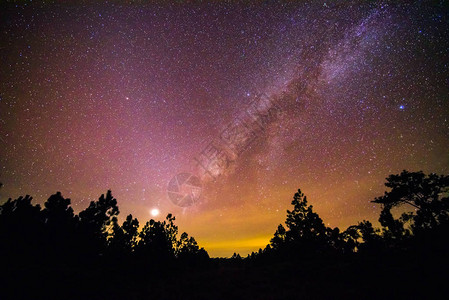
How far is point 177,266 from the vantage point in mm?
28766

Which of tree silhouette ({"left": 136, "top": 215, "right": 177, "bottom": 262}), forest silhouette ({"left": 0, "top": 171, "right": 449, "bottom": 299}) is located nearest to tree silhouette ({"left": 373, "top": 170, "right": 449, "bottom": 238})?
forest silhouette ({"left": 0, "top": 171, "right": 449, "bottom": 299})

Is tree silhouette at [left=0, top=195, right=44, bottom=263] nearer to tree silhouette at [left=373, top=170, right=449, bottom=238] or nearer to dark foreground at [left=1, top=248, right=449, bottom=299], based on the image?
dark foreground at [left=1, top=248, right=449, bottom=299]

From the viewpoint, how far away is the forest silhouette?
12.9m

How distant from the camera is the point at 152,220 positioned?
37500mm

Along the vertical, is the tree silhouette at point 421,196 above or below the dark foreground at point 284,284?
above

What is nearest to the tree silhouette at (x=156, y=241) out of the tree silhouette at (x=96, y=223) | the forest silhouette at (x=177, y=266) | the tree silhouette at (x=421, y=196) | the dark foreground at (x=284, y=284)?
the forest silhouette at (x=177, y=266)

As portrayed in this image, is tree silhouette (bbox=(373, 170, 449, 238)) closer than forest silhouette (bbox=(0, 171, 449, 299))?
No

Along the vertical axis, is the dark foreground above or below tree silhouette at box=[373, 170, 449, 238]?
below

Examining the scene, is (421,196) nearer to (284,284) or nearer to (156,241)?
(284,284)

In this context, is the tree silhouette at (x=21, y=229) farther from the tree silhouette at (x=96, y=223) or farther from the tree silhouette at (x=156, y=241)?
the tree silhouette at (x=156, y=241)

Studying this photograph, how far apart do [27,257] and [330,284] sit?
25.1m

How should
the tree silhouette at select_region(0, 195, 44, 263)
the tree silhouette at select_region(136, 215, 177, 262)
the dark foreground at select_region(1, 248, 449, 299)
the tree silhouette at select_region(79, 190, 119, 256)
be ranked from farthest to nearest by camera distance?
the tree silhouette at select_region(136, 215, 177, 262), the tree silhouette at select_region(79, 190, 119, 256), the tree silhouette at select_region(0, 195, 44, 263), the dark foreground at select_region(1, 248, 449, 299)

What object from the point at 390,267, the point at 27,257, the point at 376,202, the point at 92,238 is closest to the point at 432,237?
the point at 376,202

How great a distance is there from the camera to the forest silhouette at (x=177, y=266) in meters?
12.9
